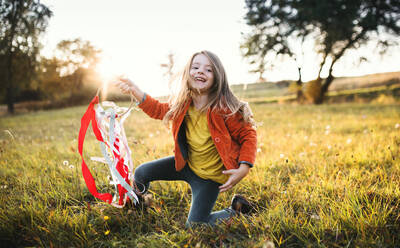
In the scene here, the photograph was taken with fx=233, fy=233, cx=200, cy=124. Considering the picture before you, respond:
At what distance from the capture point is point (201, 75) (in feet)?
7.08

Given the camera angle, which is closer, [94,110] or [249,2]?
[94,110]

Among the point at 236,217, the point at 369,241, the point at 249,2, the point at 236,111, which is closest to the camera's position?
the point at 369,241

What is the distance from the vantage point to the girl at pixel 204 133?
2.03m

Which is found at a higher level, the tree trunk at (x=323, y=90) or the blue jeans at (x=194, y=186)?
the tree trunk at (x=323, y=90)

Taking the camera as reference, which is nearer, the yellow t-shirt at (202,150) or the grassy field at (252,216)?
the grassy field at (252,216)

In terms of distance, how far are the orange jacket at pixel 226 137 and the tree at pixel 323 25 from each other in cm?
1688

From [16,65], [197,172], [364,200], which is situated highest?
[16,65]

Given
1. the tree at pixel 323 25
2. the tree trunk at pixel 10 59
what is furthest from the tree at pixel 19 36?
the tree at pixel 323 25

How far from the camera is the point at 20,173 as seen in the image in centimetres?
304

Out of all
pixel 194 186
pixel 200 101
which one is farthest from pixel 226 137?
pixel 194 186

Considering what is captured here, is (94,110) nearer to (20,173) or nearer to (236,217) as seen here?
(236,217)

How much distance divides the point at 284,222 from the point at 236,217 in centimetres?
37

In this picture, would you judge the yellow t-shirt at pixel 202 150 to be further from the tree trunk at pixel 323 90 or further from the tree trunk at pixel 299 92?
the tree trunk at pixel 299 92

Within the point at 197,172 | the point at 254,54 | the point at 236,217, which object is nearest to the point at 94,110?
the point at 197,172
